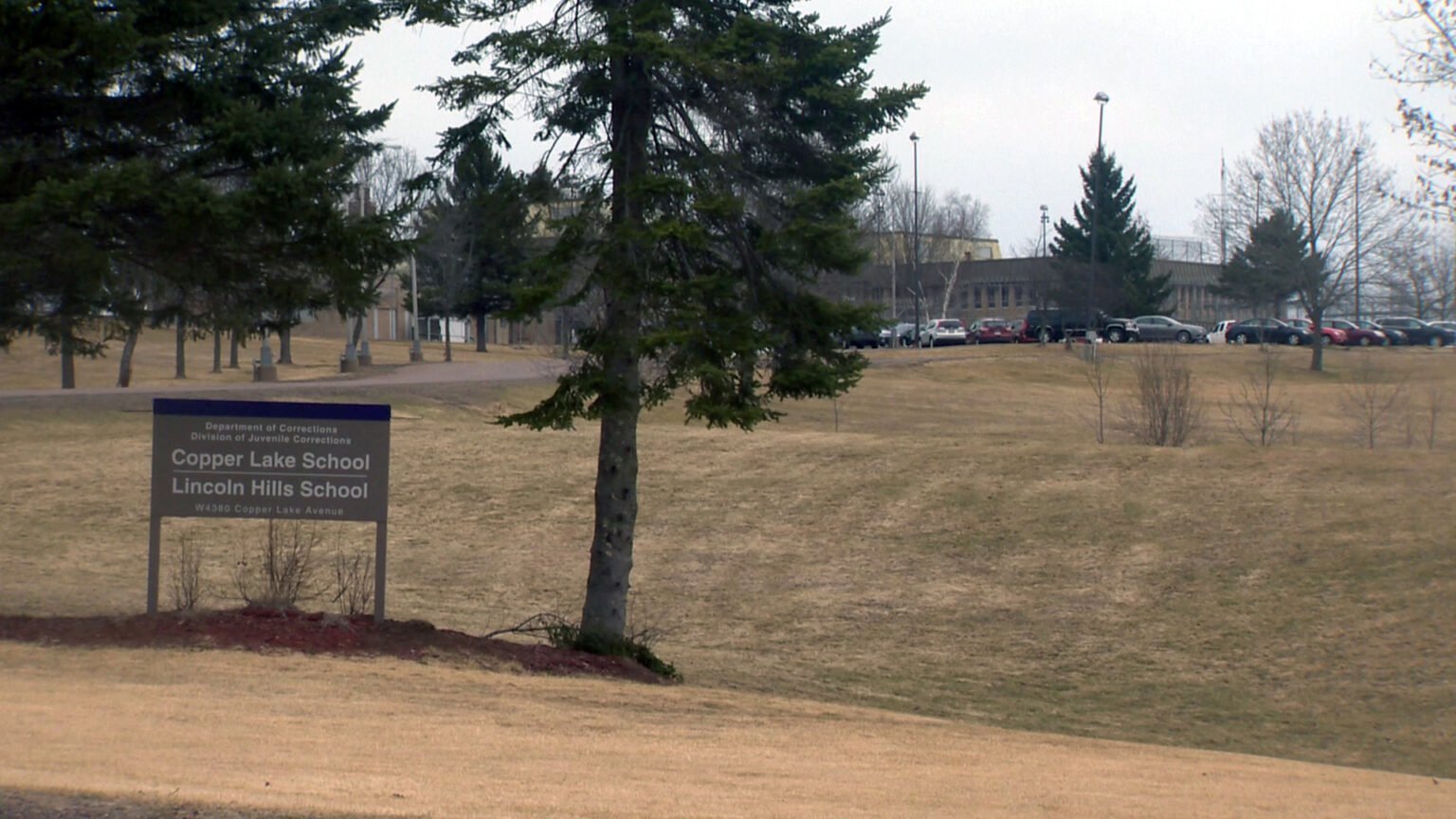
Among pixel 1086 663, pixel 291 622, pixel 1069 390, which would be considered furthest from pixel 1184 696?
pixel 1069 390

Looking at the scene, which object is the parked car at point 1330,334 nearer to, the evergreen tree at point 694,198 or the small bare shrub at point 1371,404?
the small bare shrub at point 1371,404

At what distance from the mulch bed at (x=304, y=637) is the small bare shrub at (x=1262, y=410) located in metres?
19.2

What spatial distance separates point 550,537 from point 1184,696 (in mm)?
10190

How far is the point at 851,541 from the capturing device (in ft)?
70.2

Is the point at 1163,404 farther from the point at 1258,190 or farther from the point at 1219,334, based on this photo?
the point at 1219,334

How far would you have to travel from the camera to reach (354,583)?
45.2 ft

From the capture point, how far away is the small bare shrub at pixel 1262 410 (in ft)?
98.0

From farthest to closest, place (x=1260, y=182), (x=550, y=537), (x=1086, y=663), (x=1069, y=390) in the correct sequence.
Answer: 1. (x=1260, y=182)
2. (x=1069, y=390)
3. (x=550, y=537)
4. (x=1086, y=663)

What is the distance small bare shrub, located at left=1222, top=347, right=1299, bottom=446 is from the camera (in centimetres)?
2986

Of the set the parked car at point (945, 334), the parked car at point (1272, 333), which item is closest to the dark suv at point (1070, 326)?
the parked car at point (945, 334)

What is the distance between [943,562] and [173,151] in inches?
497

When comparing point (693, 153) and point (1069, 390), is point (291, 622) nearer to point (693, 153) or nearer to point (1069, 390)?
point (693, 153)

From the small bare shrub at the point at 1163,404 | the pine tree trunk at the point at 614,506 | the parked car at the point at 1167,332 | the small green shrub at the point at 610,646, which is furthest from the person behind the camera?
the parked car at the point at 1167,332

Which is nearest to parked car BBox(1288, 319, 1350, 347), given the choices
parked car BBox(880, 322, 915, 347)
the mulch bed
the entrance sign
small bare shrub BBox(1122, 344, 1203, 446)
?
parked car BBox(880, 322, 915, 347)
